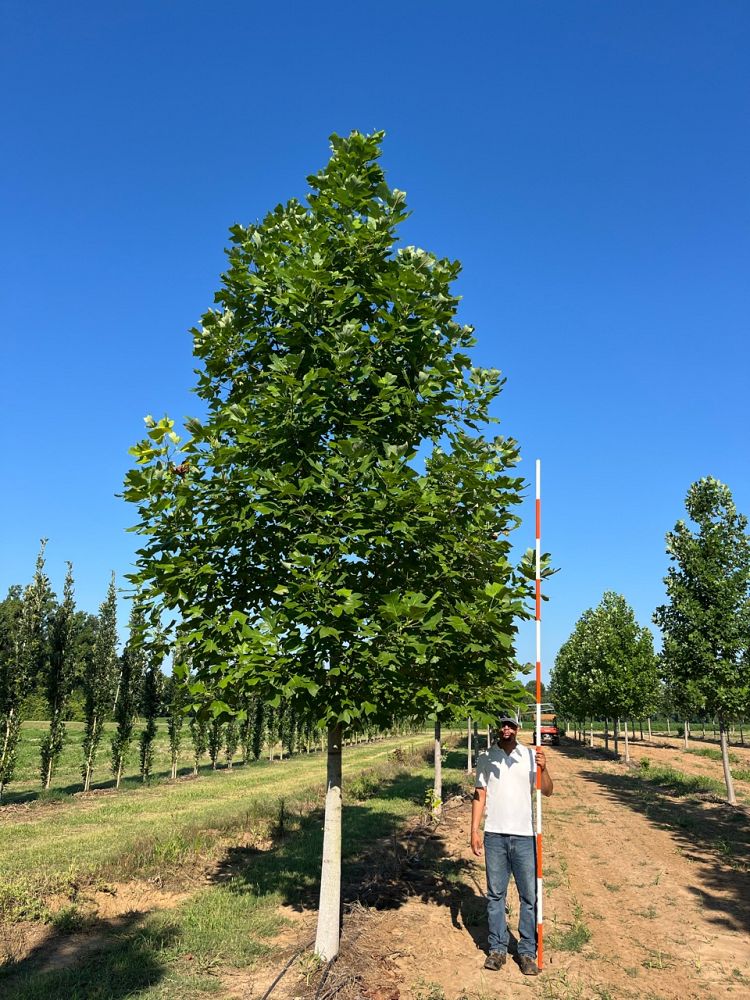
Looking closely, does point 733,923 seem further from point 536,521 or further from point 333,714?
point 333,714

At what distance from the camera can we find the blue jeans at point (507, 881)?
268 inches

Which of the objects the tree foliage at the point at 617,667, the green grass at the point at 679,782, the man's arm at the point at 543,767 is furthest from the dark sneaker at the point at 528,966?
the tree foliage at the point at 617,667

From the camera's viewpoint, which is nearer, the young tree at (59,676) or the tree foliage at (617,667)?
the young tree at (59,676)

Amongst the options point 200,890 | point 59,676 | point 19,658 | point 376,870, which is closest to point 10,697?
point 19,658

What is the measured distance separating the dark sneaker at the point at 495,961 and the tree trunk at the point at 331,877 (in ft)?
5.14

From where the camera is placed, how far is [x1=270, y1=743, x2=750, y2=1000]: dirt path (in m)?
6.27

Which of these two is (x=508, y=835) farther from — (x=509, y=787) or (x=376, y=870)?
(x=376, y=870)

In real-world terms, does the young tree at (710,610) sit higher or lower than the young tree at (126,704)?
higher

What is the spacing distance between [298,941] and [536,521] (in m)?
5.44

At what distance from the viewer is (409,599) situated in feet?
19.4

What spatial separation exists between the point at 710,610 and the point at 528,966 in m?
17.3

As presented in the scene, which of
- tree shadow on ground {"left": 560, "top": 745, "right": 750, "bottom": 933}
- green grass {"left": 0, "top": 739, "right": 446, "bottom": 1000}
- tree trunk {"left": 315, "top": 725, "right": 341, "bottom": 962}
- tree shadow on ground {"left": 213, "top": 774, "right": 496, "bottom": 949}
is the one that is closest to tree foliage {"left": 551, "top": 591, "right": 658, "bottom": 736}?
tree shadow on ground {"left": 560, "top": 745, "right": 750, "bottom": 933}

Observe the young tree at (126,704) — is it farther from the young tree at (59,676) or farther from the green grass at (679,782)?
the green grass at (679,782)

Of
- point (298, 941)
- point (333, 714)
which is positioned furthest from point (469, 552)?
point (298, 941)
